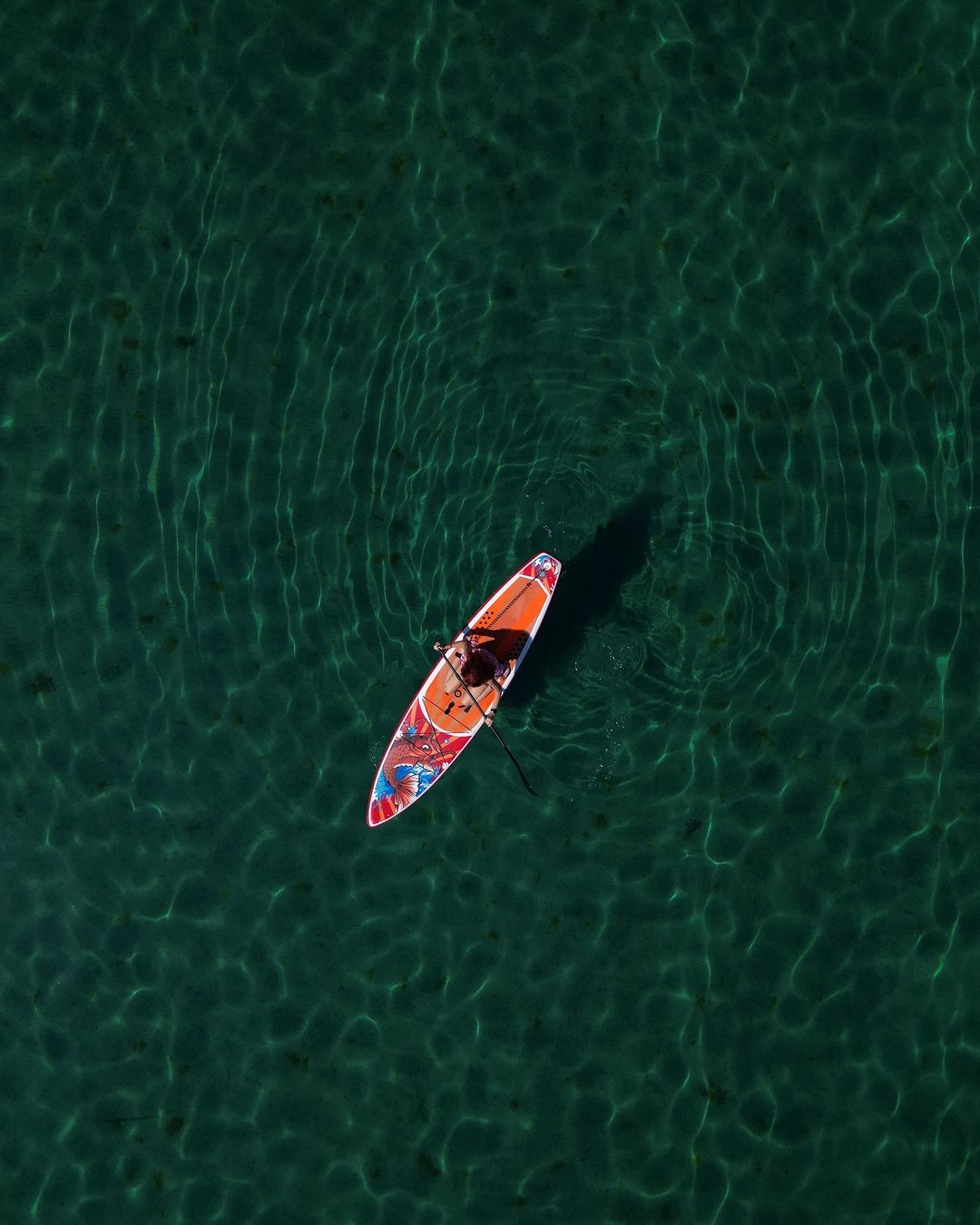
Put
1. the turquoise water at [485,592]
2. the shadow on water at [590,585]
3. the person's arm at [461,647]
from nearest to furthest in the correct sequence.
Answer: the person's arm at [461,647], the turquoise water at [485,592], the shadow on water at [590,585]

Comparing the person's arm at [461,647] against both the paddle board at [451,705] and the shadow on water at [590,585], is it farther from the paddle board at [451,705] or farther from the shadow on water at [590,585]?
the shadow on water at [590,585]

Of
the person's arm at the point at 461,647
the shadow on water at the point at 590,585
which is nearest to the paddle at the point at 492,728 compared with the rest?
the person's arm at the point at 461,647

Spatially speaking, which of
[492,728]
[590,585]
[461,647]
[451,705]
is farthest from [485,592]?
[492,728]

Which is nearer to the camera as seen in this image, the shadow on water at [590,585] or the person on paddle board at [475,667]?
the person on paddle board at [475,667]

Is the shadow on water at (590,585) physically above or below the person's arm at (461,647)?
below

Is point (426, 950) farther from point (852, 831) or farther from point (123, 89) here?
point (123, 89)

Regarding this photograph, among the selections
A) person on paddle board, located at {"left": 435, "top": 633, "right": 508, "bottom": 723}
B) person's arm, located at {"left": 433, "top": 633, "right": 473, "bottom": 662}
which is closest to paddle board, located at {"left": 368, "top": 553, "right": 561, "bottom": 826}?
person on paddle board, located at {"left": 435, "top": 633, "right": 508, "bottom": 723}

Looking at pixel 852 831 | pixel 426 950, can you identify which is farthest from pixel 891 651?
pixel 426 950

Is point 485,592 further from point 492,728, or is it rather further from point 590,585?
point 492,728
